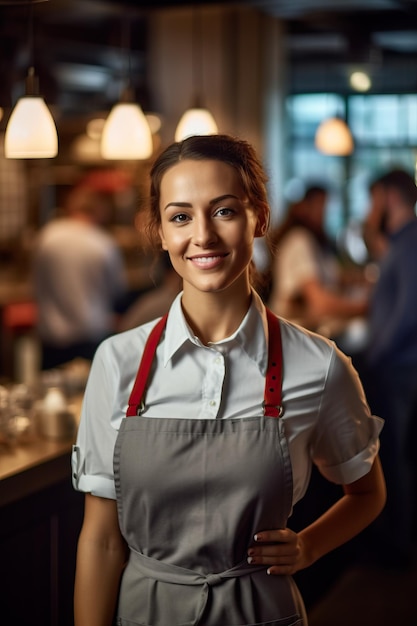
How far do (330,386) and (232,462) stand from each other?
0.25 m

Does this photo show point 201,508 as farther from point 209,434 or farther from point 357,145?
point 357,145

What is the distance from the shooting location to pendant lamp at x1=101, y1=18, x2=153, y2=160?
3.78m

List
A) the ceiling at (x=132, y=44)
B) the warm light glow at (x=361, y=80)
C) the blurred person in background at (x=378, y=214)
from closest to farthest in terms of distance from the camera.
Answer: the ceiling at (x=132, y=44), the blurred person in background at (x=378, y=214), the warm light glow at (x=361, y=80)

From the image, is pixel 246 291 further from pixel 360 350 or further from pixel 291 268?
pixel 291 268

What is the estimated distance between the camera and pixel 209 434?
5.94 ft

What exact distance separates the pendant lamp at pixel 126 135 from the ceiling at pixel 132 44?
414 millimetres

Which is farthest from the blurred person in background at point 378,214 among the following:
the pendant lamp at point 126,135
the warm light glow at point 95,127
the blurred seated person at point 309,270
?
the warm light glow at point 95,127

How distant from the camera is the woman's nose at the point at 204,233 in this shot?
70.1 inches

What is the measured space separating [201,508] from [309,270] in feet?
15.5

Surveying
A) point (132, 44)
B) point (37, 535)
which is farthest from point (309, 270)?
point (132, 44)

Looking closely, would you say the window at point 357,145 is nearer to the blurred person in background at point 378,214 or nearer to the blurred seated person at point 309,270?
the blurred seated person at point 309,270

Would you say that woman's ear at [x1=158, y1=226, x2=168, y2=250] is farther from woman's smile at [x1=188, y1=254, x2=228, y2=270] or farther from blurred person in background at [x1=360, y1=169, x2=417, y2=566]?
blurred person in background at [x1=360, y1=169, x2=417, y2=566]

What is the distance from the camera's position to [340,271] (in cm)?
804

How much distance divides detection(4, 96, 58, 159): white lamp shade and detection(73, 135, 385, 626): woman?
71 centimetres
